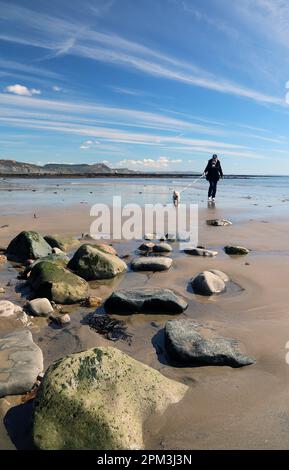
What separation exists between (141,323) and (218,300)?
1.23m

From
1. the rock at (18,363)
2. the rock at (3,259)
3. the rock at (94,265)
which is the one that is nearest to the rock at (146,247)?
the rock at (94,265)

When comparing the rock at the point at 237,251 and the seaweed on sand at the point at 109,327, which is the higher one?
the rock at the point at 237,251

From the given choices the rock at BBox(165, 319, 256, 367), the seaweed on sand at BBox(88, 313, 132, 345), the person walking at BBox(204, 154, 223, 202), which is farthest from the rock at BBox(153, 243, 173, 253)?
the person walking at BBox(204, 154, 223, 202)

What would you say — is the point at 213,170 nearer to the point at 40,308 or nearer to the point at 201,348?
the point at 40,308

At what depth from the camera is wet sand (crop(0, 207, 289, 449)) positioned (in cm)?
265

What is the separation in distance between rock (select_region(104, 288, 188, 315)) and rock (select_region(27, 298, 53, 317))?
2.28 feet

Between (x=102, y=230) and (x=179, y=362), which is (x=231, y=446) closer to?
(x=179, y=362)

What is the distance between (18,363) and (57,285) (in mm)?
1794

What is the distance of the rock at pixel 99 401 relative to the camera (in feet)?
8.23

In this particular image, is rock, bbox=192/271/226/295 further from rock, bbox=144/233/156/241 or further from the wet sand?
rock, bbox=144/233/156/241

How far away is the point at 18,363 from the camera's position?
129 inches

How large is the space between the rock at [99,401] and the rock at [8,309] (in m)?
1.80

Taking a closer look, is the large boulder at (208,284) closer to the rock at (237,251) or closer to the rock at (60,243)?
the rock at (237,251)
